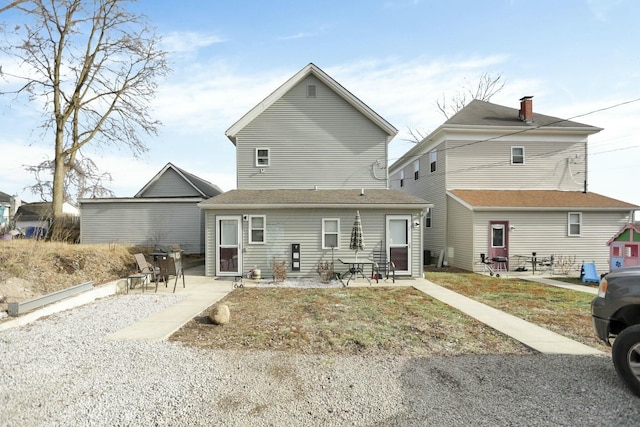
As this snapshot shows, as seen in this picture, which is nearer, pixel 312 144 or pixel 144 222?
pixel 312 144

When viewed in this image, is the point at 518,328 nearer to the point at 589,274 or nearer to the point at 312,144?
the point at 589,274

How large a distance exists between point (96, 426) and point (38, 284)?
761 cm

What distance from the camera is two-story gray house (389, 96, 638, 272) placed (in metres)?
15.8

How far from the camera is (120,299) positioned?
903 cm

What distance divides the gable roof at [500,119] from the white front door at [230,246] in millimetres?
12167

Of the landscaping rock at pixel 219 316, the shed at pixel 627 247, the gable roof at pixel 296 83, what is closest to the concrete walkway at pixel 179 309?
the landscaping rock at pixel 219 316

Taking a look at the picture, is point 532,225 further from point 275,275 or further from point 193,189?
point 193,189

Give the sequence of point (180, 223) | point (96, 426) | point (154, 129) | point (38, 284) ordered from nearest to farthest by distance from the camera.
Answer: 1. point (96, 426)
2. point (38, 284)
3. point (180, 223)
4. point (154, 129)

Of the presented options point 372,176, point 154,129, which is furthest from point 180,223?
point 372,176

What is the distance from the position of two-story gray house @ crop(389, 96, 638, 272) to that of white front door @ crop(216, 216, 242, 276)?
10572mm

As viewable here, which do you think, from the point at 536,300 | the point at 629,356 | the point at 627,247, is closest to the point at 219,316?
the point at 629,356

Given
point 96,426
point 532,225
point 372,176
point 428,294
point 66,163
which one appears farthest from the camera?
point 66,163

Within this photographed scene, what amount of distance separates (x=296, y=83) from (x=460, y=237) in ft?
35.9

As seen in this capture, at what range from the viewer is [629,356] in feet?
12.4
